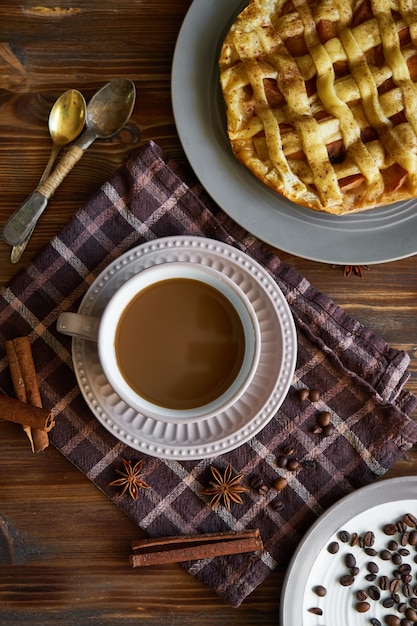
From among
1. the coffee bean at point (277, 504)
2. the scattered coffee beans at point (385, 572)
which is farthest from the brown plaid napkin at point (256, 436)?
the scattered coffee beans at point (385, 572)

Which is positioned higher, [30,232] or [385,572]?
[30,232]

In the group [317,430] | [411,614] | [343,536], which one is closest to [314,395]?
[317,430]

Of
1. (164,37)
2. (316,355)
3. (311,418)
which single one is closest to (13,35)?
(164,37)

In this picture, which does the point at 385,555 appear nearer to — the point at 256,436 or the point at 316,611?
the point at 316,611

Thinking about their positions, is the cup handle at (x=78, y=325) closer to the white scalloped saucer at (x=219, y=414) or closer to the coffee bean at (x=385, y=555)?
the white scalloped saucer at (x=219, y=414)

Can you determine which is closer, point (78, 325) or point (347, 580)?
point (78, 325)
